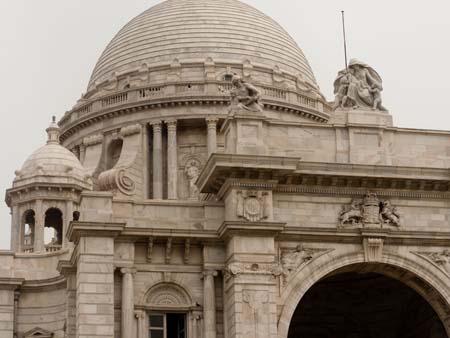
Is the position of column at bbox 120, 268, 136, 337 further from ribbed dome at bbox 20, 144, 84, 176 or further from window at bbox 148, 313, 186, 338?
ribbed dome at bbox 20, 144, 84, 176

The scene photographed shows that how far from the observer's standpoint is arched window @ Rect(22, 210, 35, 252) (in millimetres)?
59438

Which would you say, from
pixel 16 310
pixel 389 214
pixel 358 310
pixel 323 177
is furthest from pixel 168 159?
pixel 389 214

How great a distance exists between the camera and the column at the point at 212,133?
→ 62.3 metres

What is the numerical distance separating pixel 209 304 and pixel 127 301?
2.96 meters

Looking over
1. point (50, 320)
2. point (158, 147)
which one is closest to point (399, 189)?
point (50, 320)

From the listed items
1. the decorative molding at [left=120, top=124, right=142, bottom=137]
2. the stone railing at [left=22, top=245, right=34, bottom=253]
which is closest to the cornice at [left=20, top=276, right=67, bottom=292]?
the stone railing at [left=22, top=245, right=34, bottom=253]

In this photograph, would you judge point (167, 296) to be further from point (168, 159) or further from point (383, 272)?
point (168, 159)

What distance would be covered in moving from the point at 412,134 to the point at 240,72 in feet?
73.4

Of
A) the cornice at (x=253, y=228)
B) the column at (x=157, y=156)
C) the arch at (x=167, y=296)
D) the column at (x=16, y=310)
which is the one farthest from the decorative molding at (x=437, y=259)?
the column at (x=157, y=156)

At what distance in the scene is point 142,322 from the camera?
1631 inches

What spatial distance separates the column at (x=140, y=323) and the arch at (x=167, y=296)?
532mm

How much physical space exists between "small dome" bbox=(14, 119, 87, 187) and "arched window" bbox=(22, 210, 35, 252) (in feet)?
5.43

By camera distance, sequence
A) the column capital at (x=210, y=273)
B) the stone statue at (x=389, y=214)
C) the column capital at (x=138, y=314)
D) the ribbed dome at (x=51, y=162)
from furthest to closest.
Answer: the ribbed dome at (x=51, y=162), the stone statue at (x=389, y=214), the column capital at (x=210, y=273), the column capital at (x=138, y=314)

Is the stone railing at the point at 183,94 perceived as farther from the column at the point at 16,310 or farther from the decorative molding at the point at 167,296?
the decorative molding at the point at 167,296
